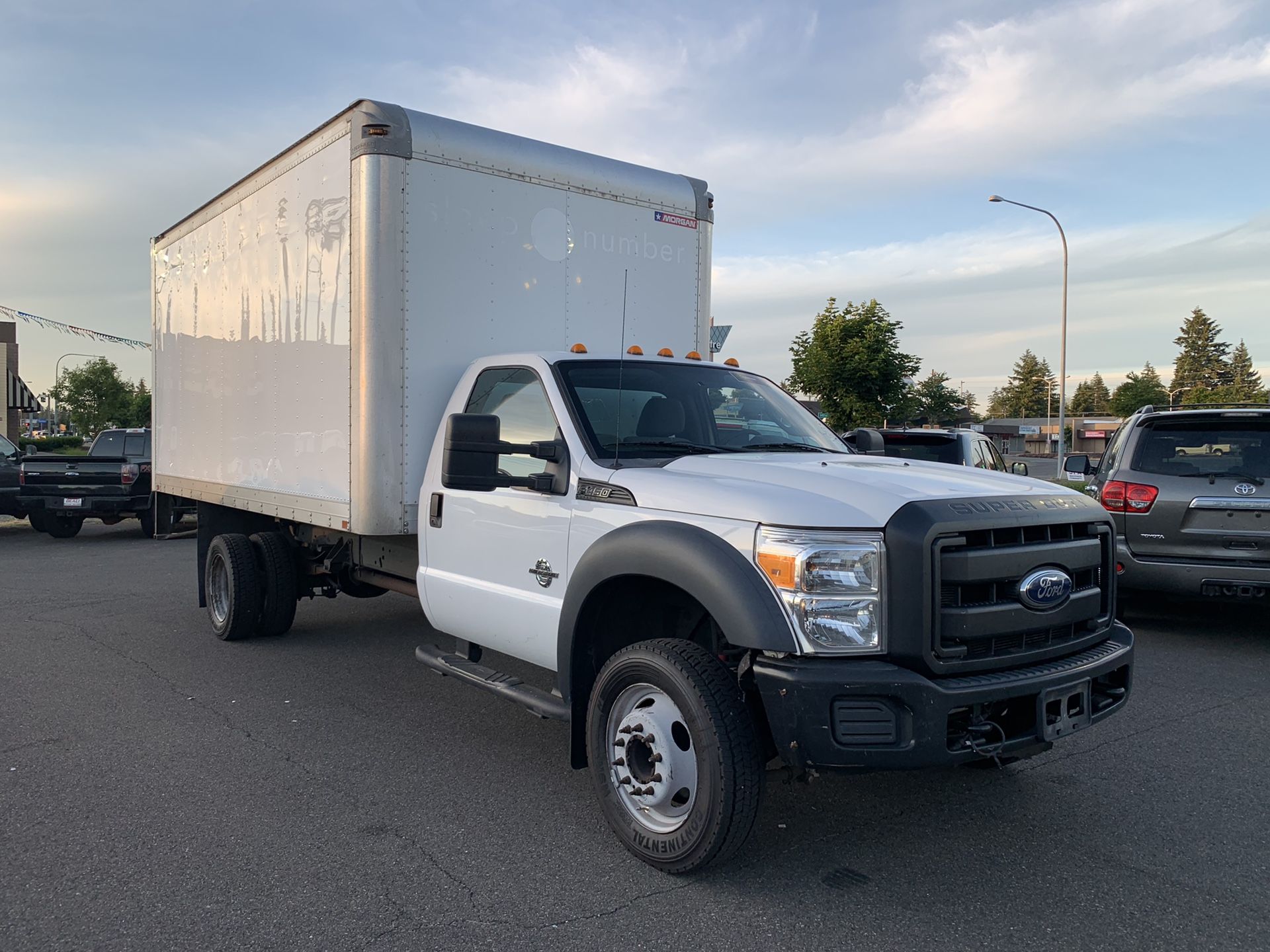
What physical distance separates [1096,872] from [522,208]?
177 inches

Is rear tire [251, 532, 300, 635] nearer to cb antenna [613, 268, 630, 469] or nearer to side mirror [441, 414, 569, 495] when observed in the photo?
cb antenna [613, 268, 630, 469]

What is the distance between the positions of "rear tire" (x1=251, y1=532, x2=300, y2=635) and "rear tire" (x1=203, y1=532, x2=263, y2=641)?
0.15ft

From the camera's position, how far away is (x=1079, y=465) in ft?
27.8

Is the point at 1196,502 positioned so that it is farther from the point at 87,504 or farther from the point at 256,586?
the point at 87,504

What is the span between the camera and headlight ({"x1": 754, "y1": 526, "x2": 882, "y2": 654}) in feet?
10.6

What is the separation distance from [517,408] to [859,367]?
22.2m

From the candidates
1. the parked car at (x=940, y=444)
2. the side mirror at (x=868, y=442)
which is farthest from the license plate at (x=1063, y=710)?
the parked car at (x=940, y=444)

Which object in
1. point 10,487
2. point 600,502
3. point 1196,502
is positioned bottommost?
point 10,487

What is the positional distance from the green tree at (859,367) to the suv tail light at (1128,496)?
60.6 ft

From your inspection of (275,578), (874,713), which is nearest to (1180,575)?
(874,713)

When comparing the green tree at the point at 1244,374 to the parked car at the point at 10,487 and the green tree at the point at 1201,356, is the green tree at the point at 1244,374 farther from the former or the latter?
the parked car at the point at 10,487

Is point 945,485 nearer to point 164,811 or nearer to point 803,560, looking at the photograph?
point 803,560

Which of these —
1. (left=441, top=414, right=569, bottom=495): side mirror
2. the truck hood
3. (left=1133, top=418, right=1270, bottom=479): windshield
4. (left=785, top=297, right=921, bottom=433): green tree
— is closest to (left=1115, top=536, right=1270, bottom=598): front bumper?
(left=1133, top=418, right=1270, bottom=479): windshield

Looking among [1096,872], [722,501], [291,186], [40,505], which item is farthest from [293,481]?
[40,505]
